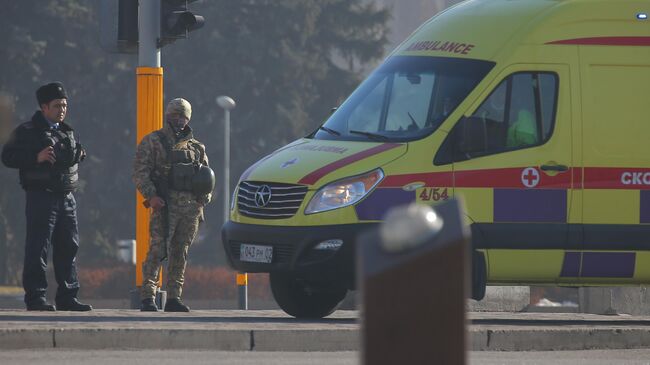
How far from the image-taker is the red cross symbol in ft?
38.2

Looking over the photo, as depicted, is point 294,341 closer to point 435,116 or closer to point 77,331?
point 77,331

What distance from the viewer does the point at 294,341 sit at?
9.95 m

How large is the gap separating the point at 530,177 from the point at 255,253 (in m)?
2.04

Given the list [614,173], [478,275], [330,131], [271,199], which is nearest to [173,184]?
[271,199]

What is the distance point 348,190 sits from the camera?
11.4m

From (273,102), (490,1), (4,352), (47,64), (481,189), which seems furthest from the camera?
(273,102)

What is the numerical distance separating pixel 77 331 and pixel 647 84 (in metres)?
4.88

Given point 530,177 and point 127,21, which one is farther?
point 127,21

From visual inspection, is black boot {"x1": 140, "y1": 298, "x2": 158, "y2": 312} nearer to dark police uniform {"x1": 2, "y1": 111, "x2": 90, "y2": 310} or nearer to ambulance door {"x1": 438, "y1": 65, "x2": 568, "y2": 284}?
dark police uniform {"x1": 2, "y1": 111, "x2": 90, "y2": 310}

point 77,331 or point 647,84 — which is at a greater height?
point 647,84

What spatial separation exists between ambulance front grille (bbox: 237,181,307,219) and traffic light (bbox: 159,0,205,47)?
251 centimetres

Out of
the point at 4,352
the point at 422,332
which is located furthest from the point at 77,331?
the point at 422,332

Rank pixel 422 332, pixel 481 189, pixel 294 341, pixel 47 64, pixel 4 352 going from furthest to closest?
pixel 47 64 < pixel 481 189 < pixel 294 341 < pixel 4 352 < pixel 422 332

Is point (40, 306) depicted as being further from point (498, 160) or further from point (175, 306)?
point (498, 160)
